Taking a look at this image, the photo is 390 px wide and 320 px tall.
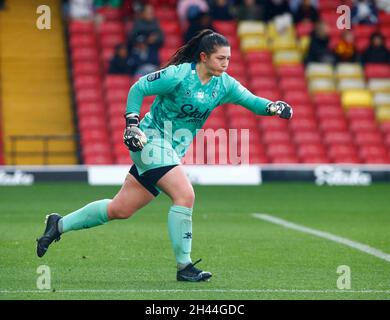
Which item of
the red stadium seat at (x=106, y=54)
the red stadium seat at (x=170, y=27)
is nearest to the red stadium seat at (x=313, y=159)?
the red stadium seat at (x=170, y=27)

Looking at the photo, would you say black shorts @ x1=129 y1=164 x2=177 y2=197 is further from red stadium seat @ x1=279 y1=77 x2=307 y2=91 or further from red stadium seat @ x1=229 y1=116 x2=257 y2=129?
red stadium seat @ x1=279 y1=77 x2=307 y2=91

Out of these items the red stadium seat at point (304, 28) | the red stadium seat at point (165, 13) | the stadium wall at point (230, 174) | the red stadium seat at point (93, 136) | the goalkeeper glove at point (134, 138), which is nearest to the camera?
the goalkeeper glove at point (134, 138)

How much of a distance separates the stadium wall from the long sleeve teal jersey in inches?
433

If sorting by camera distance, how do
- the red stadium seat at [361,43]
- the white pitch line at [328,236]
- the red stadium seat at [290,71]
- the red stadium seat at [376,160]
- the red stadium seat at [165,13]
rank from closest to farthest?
1. the white pitch line at [328,236]
2. the red stadium seat at [376,160]
3. the red stadium seat at [290,71]
4. the red stadium seat at [165,13]
5. the red stadium seat at [361,43]

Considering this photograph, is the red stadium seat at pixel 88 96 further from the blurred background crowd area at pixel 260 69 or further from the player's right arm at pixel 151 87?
the player's right arm at pixel 151 87

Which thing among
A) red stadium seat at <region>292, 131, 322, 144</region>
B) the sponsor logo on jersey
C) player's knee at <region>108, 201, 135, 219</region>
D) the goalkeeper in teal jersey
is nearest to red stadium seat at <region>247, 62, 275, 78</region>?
red stadium seat at <region>292, 131, 322, 144</region>

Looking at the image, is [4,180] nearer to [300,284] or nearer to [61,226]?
[61,226]

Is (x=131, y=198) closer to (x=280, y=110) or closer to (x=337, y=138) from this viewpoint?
(x=280, y=110)

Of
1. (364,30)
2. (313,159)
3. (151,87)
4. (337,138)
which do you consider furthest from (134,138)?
(364,30)

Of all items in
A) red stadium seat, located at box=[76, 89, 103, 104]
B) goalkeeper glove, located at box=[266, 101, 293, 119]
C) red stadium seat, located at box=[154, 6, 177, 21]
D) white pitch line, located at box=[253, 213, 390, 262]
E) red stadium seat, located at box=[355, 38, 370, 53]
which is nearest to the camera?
goalkeeper glove, located at box=[266, 101, 293, 119]

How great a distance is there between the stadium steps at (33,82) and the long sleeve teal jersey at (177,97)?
13.3 m

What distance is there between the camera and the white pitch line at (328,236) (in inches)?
448

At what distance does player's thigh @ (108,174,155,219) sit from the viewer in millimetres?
9523
